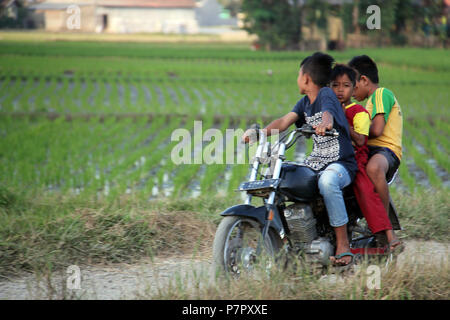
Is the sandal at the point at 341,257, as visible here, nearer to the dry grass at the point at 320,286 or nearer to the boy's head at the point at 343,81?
the dry grass at the point at 320,286

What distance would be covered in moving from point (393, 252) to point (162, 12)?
→ 149ft

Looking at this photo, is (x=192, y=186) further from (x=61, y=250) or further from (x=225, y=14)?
(x=225, y=14)

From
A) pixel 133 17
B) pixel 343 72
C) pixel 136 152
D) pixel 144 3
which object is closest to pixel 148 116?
pixel 136 152

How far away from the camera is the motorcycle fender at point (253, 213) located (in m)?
3.05

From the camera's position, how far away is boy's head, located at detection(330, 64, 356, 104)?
3.38 m

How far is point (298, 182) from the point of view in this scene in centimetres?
319

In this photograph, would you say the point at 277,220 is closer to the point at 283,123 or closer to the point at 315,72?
the point at 283,123

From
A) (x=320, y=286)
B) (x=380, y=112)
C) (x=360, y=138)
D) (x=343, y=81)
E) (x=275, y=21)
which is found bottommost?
(x=320, y=286)

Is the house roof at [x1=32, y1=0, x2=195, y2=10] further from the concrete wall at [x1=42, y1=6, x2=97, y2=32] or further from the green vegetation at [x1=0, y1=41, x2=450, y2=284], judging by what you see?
the green vegetation at [x1=0, y1=41, x2=450, y2=284]

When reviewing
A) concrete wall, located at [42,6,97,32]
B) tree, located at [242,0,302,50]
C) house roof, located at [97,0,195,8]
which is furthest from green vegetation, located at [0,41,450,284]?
house roof, located at [97,0,195,8]

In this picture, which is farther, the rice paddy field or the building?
the building

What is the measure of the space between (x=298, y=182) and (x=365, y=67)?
971mm

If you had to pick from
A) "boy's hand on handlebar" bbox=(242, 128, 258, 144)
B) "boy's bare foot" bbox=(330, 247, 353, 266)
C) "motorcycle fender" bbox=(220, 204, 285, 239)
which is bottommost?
"boy's bare foot" bbox=(330, 247, 353, 266)

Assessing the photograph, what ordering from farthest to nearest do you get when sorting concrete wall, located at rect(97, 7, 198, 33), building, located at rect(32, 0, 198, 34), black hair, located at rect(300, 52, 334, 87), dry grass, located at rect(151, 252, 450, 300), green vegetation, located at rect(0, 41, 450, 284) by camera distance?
concrete wall, located at rect(97, 7, 198, 33)
building, located at rect(32, 0, 198, 34)
green vegetation, located at rect(0, 41, 450, 284)
black hair, located at rect(300, 52, 334, 87)
dry grass, located at rect(151, 252, 450, 300)
